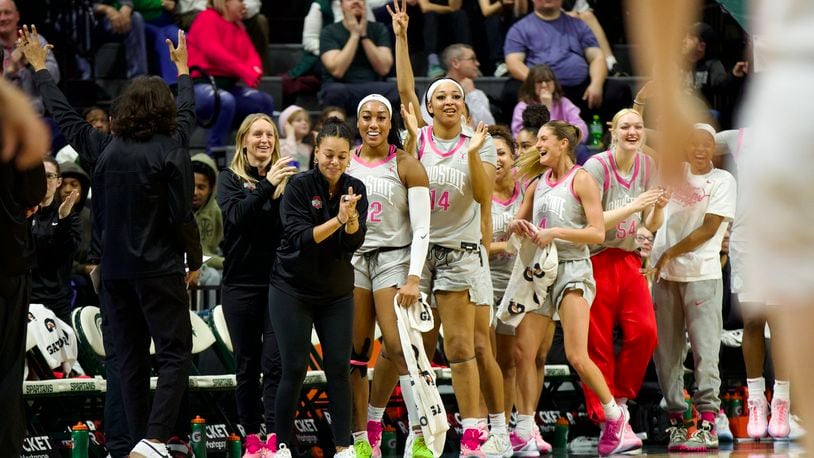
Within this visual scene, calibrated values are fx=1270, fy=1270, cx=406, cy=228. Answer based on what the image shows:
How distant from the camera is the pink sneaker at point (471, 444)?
7504 mm

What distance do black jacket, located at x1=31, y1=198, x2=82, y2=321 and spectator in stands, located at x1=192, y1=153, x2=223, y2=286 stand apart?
97 centimetres

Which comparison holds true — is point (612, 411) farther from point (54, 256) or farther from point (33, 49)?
point (33, 49)

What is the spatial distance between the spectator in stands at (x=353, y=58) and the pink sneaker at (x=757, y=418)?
4.24m

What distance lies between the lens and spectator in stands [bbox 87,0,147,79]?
1154 cm

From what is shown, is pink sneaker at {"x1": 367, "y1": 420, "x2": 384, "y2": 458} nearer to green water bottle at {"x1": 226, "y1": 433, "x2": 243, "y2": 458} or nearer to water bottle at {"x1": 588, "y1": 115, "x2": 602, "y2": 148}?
green water bottle at {"x1": 226, "y1": 433, "x2": 243, "y2": 458}

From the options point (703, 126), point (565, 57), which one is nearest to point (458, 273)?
point (703, 126)

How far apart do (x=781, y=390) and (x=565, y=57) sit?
435 cm

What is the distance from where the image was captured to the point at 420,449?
7.48 m

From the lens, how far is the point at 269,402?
286 inches

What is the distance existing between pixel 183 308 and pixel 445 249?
1.77 metres

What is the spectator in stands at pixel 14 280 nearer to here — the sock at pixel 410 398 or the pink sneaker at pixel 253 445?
the pink sneaker at pixel 253 445

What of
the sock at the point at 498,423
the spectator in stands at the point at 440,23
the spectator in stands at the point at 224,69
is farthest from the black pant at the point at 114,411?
the spectator in stands at the point at 440,23

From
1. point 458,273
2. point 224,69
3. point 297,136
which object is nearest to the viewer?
point 458,273

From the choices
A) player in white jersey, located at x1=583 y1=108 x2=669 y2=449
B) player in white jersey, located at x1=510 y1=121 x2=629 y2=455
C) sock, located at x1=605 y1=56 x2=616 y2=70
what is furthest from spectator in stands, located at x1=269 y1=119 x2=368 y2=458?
sock, located at x1=605 y1=56 x2=616 y2=70
